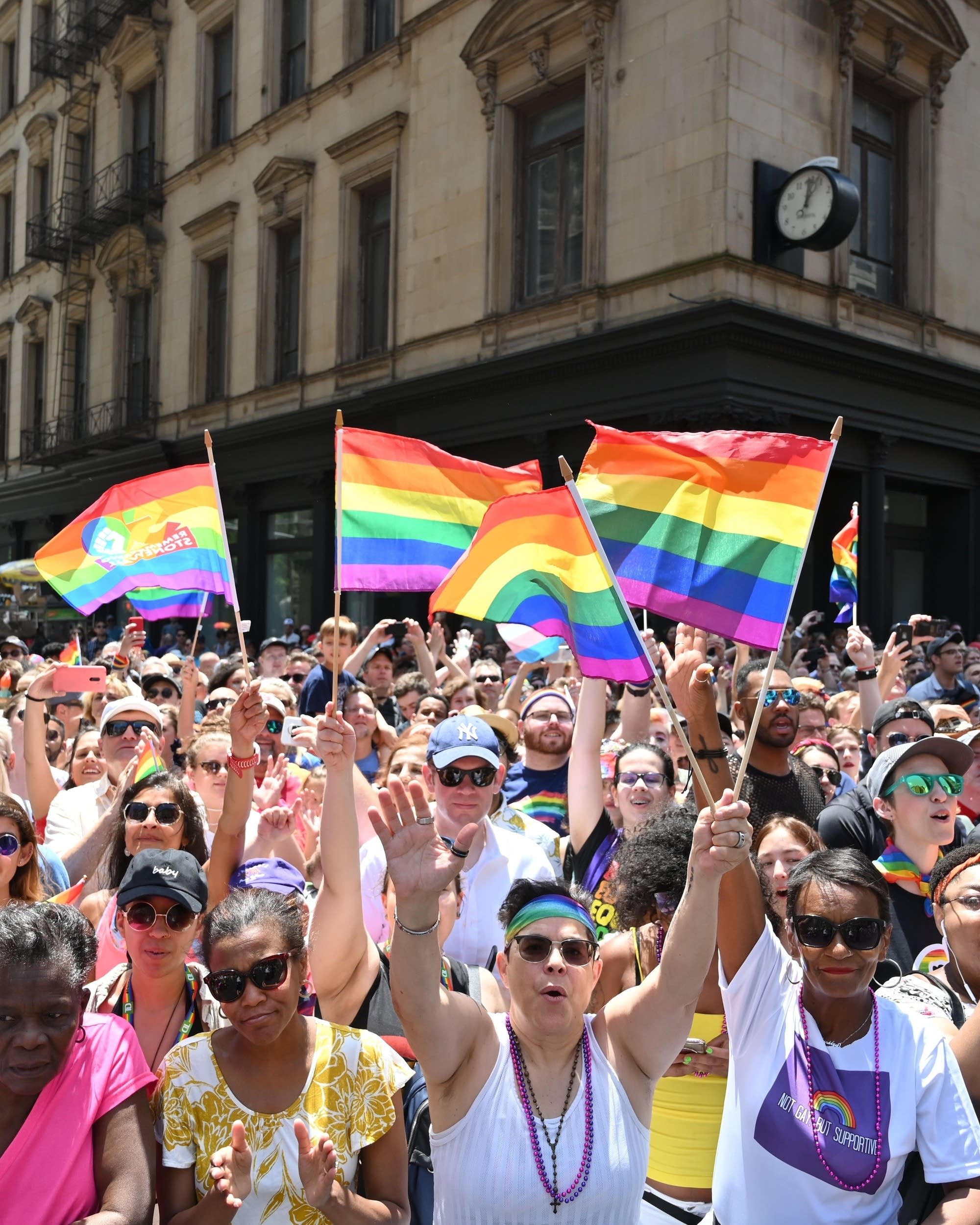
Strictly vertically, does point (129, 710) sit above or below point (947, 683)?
below

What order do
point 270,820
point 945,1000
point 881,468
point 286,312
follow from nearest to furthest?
point 945,1000 → point 270,820 → point 881,468 → point 286,312

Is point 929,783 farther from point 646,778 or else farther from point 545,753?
point 545,753

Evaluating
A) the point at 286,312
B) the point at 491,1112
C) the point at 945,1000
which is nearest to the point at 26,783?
the point at 491,1112

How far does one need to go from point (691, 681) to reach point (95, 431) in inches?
1012

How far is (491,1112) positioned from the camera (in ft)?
8.51

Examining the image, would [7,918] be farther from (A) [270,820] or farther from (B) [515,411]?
(B) [515,411]

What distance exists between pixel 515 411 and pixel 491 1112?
43.1ft

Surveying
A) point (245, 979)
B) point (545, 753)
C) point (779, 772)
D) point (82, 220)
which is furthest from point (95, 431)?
point (245, 979)

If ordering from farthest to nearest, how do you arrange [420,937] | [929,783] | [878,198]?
[878,198]
[929,783]
[420,937]

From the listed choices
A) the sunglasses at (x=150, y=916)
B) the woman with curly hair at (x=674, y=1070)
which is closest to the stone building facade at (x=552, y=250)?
the woman with curly hair at (x=674, y=1070)

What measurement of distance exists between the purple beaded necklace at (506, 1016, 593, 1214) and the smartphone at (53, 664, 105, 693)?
364cm

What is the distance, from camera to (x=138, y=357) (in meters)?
25.4

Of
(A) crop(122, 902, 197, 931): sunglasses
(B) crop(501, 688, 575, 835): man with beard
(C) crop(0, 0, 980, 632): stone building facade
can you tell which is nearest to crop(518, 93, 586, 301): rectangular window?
(C) crop(0, 0, 980, 632): stone building facade

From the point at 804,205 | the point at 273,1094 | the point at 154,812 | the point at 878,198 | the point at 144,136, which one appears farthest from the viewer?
the point at 144,136
